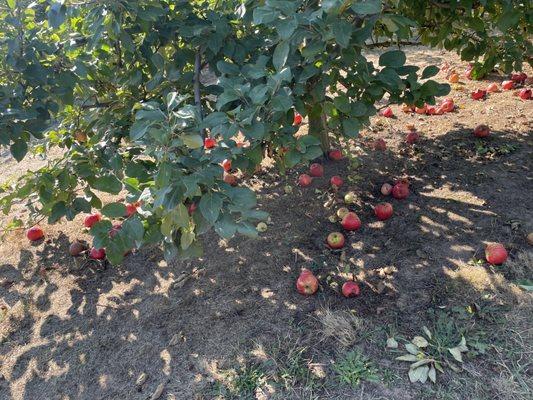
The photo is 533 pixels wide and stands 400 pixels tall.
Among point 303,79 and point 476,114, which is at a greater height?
point 303,79

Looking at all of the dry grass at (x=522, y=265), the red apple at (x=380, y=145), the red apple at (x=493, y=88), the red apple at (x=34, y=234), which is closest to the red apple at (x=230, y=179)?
the red apple at (x=380, y=145)

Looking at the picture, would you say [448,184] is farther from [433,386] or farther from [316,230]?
[433,386]

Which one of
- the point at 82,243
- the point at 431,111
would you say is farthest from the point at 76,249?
the point at 431,111

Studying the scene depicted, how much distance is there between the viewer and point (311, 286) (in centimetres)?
263

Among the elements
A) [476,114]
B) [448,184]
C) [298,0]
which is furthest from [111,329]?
[476,114]

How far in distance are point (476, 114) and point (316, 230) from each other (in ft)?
8.53

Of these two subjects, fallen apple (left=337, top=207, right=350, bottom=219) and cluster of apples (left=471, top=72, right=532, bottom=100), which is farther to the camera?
cluster of apples (left=471, top=72, right=532, bottom=100)

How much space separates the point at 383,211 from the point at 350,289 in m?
0.79

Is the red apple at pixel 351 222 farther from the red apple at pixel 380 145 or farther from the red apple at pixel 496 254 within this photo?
the red apple at pixel 380 145

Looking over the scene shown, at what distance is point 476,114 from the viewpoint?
4609mm

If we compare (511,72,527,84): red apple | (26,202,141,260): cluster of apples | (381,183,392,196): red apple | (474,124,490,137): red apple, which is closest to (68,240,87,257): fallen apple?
(26,202,141,260): cluster of apples

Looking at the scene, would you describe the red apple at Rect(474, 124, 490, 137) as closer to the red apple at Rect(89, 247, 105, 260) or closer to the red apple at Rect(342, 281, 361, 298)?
the red apple at Rect(342, 281, 361, 298)

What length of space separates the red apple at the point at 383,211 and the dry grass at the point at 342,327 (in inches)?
36.7

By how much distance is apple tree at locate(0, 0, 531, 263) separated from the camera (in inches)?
56.2
